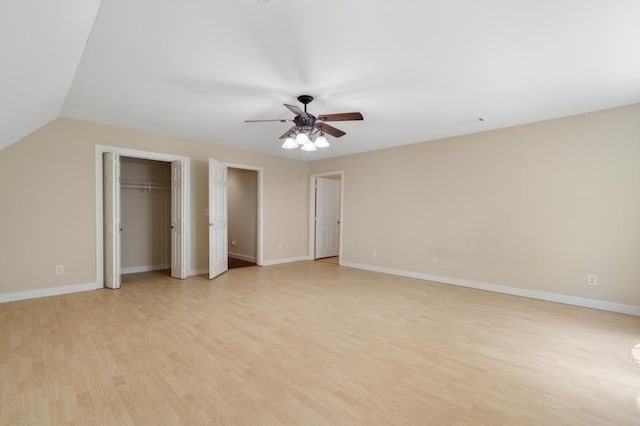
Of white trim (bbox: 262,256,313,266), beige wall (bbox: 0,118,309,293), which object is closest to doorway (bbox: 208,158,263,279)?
white trim (bbox: 262,256,313,266)

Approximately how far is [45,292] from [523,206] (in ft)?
23.3

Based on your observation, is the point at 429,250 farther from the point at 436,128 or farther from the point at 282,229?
the point at 282,229

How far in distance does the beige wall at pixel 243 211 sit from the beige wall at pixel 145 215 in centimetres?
178

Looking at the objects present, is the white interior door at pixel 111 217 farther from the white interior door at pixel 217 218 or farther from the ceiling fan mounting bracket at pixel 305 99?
the ceiling fan mounting bracket at pixel 305 99

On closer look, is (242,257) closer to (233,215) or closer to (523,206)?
(233,215)

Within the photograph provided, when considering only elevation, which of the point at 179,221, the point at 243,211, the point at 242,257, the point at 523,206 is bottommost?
the point at 242,257

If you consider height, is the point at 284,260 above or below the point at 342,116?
below

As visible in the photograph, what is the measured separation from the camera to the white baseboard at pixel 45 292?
12.4ft

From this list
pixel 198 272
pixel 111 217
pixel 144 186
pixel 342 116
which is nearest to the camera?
pixel 342 116

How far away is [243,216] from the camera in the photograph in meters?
7.42

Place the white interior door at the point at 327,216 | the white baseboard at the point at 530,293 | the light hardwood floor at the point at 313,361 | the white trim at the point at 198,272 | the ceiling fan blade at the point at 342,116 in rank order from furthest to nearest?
the white interior door at the point at 327,216, the white trim at the point at 198,272, the white baseboard at the point at 530,293, the ceiling fan blade at the point at 342,116, the light hardwood floor at the point at 313,361

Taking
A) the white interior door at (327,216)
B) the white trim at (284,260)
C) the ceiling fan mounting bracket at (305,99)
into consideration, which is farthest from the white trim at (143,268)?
the ceiling fan mounting bracket at (305,99)

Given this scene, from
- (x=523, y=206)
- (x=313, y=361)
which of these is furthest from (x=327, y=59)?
(x=523, y=206)

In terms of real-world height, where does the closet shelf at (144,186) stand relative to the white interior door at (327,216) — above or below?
above
